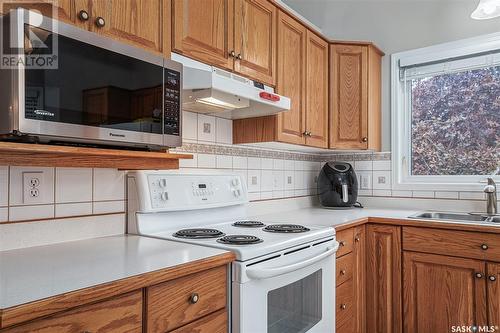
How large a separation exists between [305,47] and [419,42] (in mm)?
1029

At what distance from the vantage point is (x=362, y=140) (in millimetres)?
2615

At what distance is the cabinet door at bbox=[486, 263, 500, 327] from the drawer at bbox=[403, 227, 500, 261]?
0.05 metres

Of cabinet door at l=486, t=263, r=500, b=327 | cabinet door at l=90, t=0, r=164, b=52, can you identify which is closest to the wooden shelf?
cabinet door at l=90, t=0, r=164, b=52

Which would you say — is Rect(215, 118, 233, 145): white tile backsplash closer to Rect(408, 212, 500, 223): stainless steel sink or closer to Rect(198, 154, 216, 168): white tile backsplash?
Rect(198, 154, 216, 168): white tile backsplash

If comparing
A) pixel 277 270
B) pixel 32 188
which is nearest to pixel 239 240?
pixel 277 270

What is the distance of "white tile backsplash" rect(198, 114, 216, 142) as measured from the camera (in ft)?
6.41

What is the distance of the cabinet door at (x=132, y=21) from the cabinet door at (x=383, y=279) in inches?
66.5

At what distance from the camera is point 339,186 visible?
8.68ft

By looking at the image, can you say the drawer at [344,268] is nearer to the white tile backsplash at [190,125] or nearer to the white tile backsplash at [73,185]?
the white tile backsplash at [190,125]

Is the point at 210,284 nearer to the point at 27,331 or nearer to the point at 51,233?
the point at 27,331

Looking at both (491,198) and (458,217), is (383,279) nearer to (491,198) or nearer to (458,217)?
(458,217)

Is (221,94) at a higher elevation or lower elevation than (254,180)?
higher

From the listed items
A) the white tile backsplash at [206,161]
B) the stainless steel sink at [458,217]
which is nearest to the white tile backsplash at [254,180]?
the white tile backsplash at [206,161]

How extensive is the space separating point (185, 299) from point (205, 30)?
1.20m
